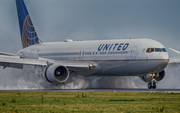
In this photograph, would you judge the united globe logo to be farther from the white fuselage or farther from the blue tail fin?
the white fuselage

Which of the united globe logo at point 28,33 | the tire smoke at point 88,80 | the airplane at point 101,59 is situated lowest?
the tire smoke at point 88,80

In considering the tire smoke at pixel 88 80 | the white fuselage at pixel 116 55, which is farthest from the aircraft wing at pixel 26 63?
the tire smoke at pixel 88 80

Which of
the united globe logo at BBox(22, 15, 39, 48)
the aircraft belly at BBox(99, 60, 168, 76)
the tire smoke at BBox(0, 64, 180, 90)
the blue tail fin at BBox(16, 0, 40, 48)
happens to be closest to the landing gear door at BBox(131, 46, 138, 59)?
the aircraft belly at BBox(99, 60, 168, 76)

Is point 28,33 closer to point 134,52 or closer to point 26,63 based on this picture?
point 26,63

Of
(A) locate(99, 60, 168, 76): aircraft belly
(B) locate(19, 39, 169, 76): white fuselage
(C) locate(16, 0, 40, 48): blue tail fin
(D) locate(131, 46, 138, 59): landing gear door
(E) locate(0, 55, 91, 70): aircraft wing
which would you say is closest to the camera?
(A) locate(99, 60, 168, 76): aircraft belly

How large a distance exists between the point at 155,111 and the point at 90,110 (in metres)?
2.50

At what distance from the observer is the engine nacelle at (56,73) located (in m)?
34.7

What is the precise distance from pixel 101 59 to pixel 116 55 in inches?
73.3

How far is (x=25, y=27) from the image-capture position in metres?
49.6

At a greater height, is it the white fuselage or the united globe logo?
the united globe logo

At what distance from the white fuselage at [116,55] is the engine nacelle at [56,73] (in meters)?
3.20

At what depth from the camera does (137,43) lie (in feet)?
116

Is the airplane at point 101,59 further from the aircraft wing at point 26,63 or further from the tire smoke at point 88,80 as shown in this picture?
the tire smoke at point 88,80

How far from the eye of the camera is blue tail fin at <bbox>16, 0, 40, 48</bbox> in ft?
159
